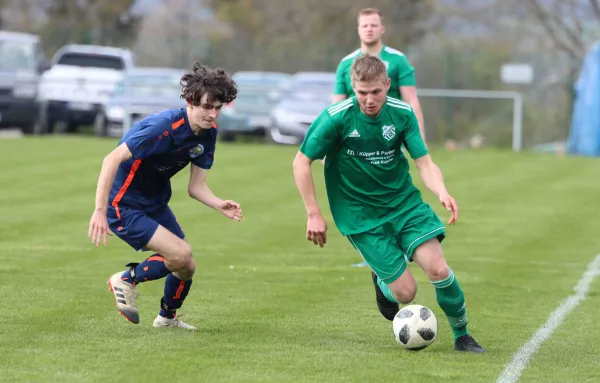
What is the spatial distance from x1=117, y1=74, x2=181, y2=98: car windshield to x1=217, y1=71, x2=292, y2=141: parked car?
1373mm

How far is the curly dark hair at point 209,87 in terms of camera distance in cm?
710

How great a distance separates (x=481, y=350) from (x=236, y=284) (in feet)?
10.3

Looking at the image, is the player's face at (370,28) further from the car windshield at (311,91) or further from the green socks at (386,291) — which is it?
the car windshield at (311,91)

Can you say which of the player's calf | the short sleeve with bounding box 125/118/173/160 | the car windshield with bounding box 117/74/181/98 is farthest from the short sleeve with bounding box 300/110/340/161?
the car windshield with bounding box 117/74/181/98

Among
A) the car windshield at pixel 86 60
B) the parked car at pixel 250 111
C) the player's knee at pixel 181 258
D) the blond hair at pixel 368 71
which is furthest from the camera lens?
the car windshield at pixel 86 60

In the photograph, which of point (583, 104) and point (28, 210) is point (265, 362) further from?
point (583, 104)

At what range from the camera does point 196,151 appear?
739 cm

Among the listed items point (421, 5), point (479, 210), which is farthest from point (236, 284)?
point (421, 5)

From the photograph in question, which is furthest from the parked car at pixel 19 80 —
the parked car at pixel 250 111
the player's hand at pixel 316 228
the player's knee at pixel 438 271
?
the player's knee at pixel 438 271

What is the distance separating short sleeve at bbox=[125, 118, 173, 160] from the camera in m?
7.15

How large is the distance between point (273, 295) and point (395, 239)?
224 centimetres

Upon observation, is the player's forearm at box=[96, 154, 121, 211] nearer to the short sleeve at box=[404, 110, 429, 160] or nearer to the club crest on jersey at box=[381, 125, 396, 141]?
the club crest on jersey at box=[381, 125, 396, 141]

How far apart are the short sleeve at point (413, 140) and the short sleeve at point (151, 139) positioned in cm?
140

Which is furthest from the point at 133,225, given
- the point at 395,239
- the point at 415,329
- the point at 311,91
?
the point at 311,91
